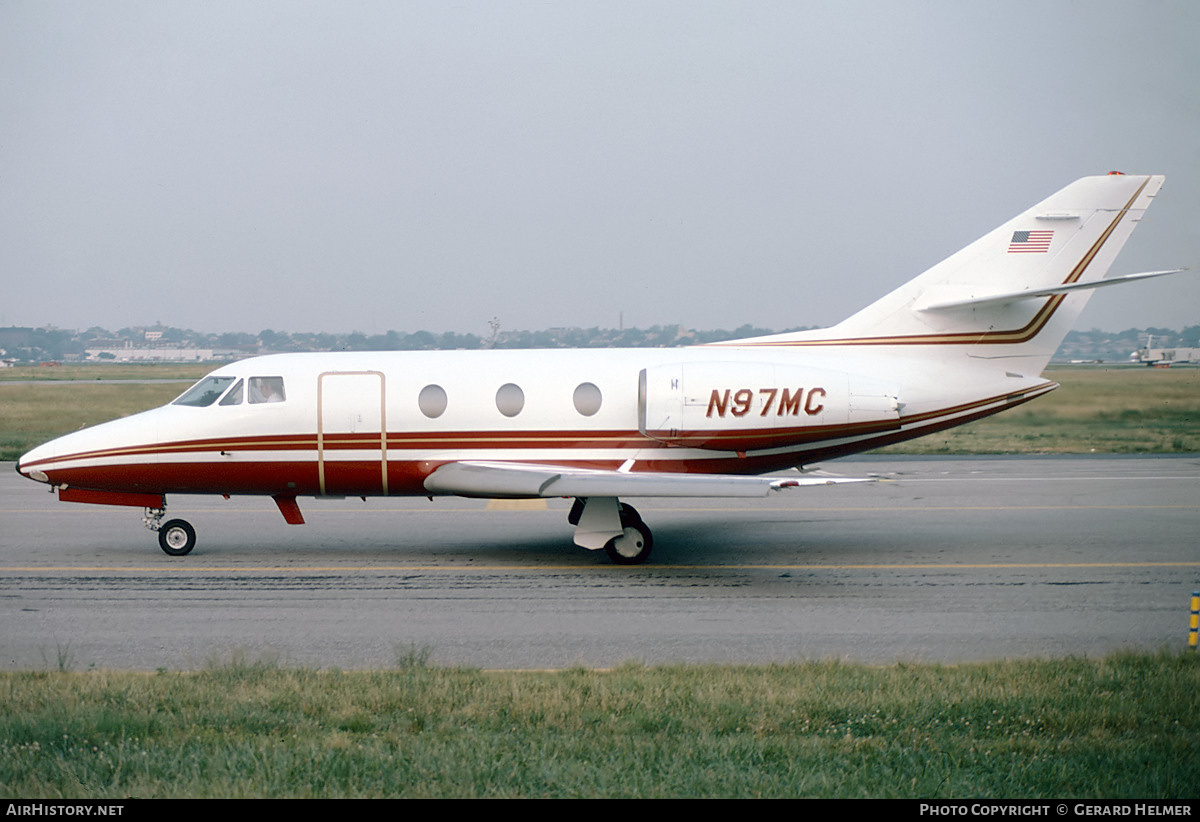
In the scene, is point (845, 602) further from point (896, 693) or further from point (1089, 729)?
point (1089, 729)

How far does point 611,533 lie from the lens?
14.0 meters

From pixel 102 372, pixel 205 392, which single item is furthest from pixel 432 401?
pixel 102 372

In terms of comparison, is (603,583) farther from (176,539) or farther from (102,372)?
(102,372)

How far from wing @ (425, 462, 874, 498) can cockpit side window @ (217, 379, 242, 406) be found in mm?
2888

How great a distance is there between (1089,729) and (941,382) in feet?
26.9

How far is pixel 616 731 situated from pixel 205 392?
980 centimetres

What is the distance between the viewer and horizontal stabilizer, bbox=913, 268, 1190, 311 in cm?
1389

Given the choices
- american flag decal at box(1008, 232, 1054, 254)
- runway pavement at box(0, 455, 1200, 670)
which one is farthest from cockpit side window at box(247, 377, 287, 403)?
american flag decal at box(1008, 232, 1054, 254)

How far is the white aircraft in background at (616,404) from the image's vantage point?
14266mm

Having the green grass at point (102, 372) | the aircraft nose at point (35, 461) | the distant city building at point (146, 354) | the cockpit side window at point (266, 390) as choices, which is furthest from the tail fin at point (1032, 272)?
the green grass at point (102, 372)

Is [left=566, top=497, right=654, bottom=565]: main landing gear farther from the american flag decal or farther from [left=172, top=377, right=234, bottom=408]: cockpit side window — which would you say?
the american flag decal

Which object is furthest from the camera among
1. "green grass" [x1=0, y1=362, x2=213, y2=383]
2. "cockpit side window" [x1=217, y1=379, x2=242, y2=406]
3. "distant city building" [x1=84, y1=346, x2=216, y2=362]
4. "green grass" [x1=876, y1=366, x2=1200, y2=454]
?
"green grass" [x1=0, y1=362, x2=213, y2=383]

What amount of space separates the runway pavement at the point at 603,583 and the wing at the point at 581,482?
1.08 m

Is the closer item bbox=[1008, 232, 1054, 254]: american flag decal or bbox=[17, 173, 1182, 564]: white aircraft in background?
bbox=[17, 173, 1182, 564]: white aircraft in background
